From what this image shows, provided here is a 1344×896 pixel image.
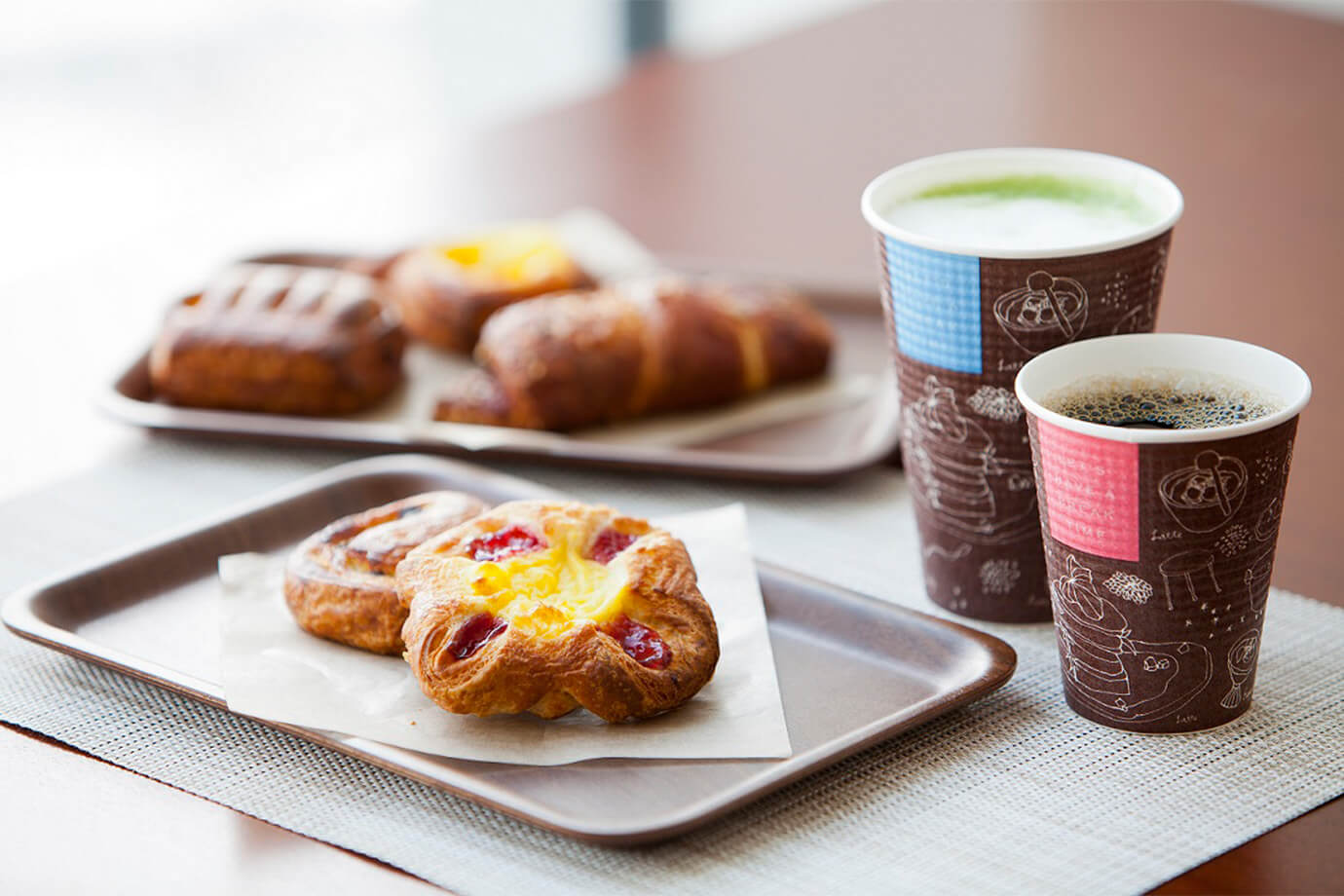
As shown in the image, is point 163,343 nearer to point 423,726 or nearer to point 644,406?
point 644,406

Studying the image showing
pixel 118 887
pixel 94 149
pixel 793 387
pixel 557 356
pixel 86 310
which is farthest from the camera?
pixel 94 149

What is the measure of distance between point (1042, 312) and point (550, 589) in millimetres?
355

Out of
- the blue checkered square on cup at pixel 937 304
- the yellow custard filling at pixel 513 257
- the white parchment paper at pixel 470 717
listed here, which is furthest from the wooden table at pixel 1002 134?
the white parchment paper at pixel 470 717

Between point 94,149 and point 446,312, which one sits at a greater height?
point 446,312

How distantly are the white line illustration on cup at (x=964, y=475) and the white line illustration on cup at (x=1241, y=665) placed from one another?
0.18 meters

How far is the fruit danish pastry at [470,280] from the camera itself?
5.41 ft

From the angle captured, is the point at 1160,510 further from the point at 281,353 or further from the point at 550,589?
the point at 281,353

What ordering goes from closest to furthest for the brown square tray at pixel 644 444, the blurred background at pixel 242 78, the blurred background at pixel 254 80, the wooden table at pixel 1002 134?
the brown square tray at pixel 644 444
the wooden table at pixel 1002 134
the blurred background at pixel 254 80
the blurred background at pixel 242 78

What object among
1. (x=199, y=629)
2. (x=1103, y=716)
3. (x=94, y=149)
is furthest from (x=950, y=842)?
(x=94, y=149)

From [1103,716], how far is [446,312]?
3.00 feet

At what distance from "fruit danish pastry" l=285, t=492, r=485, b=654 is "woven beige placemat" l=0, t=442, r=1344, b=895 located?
3.4 inches

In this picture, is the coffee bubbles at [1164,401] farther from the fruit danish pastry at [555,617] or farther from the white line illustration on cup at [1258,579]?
the fruit danish pastry at [555,617]

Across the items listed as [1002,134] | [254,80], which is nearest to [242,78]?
[254,80]

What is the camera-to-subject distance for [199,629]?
110 centimetres
